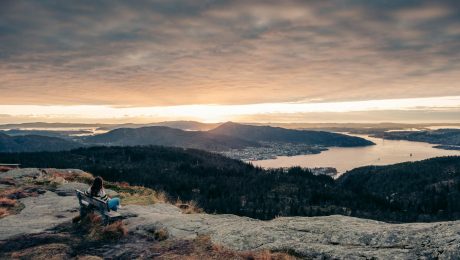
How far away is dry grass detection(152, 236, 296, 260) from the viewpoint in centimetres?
1368

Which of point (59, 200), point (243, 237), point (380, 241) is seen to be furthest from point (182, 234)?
point (59, 200)

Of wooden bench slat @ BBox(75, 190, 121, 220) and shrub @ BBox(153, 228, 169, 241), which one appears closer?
shrub @ BBox(153, 228, 169, 241)

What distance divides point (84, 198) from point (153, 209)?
21.4 feet

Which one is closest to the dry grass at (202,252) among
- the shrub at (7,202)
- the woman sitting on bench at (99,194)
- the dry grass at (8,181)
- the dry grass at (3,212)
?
the woman sitting on bench at (99,194)

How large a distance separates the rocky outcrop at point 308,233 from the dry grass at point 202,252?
2.07 feet

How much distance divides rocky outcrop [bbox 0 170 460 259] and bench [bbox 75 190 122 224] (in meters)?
1.16

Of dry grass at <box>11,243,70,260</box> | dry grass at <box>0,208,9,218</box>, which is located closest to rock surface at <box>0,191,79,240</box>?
dry grass at <box>0,208,9,218</box>

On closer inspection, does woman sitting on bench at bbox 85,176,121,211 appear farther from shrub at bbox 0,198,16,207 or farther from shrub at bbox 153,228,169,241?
shrub at bbox 0,198,16,207

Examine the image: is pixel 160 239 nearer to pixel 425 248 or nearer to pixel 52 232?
pixel 52 232

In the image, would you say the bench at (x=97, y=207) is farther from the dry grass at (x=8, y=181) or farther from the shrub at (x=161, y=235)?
the dry grass at (x=8, y=181)

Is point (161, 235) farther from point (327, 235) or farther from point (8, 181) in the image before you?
point (8, 181)

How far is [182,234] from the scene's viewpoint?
17.8 meters

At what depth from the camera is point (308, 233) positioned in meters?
16.3

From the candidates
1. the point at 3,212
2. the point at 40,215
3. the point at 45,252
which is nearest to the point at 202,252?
the point at 45,252
